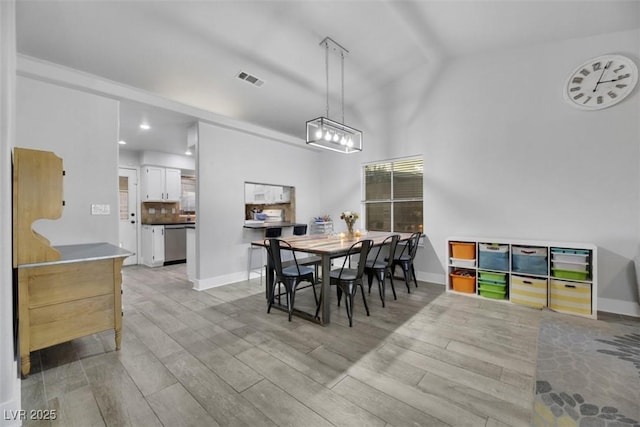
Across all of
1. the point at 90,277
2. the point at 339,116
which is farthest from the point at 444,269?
the point at 90,277

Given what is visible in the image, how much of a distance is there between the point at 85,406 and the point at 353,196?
15.2 ft

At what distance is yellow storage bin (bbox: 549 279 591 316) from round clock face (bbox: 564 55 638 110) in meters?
2.09

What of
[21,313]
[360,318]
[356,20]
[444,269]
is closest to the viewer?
[21,313]

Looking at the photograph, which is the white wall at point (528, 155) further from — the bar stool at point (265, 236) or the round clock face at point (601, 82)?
the bar stool at point (265, 236)

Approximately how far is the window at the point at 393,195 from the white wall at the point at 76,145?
4.05 metres

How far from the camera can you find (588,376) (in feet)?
6.28

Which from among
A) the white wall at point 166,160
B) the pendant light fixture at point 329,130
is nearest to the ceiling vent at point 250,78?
the pendant light fixture at point 329,130

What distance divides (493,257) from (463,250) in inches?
14.8

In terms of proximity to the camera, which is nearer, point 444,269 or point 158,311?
point 158,311

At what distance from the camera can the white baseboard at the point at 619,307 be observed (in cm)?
294

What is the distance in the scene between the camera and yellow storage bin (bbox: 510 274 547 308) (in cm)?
321

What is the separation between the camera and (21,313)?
182 centimetres

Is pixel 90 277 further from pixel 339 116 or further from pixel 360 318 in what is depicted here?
pixel 339 116

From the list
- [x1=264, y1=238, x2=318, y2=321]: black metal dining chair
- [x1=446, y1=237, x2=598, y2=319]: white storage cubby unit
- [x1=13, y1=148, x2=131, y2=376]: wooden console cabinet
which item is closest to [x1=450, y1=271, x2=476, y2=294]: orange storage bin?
[x1=446, y1=237, x2=598, y2=319]: white storage cubby unit
